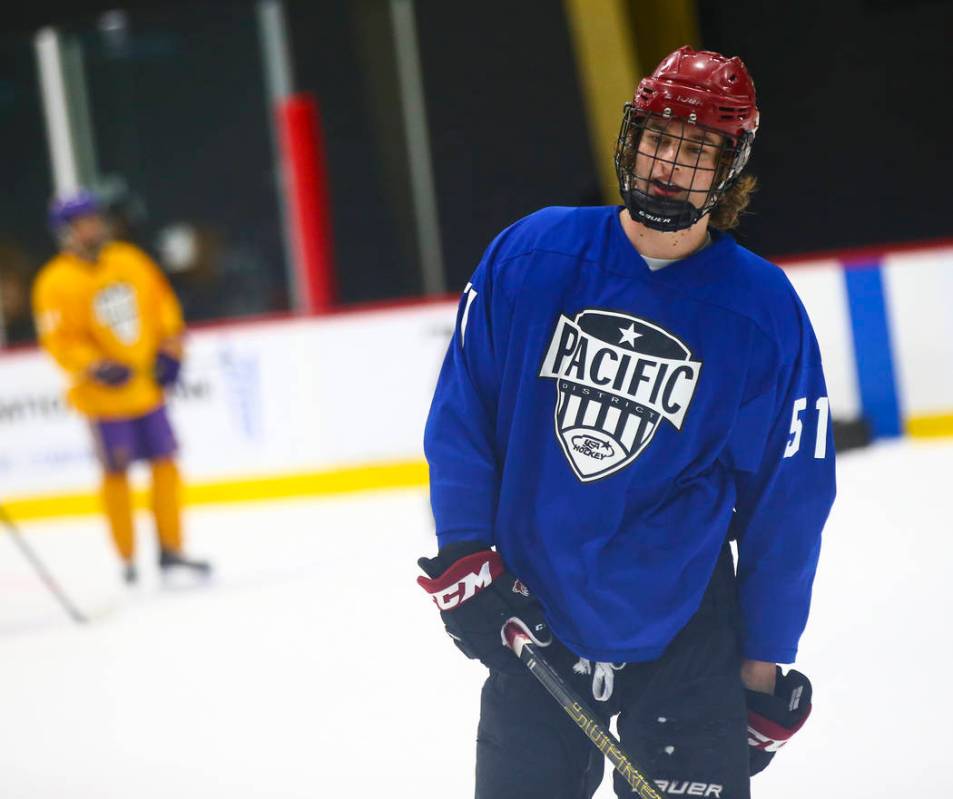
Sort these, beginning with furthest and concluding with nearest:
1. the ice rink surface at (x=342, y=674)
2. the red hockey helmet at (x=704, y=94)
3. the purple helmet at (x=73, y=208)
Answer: the purple helmet at (x=73, y=208), the ice rink surface at (x=342, y=674), the red hockey helmet at (x=704, y=94)

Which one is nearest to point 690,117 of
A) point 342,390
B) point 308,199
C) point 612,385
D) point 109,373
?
point 612,385

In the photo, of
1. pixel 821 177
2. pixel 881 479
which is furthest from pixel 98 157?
pixel 881 479

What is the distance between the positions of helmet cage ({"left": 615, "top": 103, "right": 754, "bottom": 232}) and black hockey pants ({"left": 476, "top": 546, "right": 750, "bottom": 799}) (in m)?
0.42

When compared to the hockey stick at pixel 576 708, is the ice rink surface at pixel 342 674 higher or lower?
lower

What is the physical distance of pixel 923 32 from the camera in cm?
746

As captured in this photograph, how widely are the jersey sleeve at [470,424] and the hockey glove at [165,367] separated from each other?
3.29 meters

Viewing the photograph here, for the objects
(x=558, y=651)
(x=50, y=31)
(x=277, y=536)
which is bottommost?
(x=277, y=536)

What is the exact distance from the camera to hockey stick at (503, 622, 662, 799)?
140 cm

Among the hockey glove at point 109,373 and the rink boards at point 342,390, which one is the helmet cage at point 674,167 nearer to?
the hockey glove at point 109,373

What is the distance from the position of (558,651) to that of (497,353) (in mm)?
336

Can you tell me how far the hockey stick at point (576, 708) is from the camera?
1398mm

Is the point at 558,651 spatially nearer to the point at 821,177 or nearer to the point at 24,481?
the point at 24,481

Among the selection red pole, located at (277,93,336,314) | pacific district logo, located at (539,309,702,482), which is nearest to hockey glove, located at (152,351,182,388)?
red pole, located at (277,93,336,314)

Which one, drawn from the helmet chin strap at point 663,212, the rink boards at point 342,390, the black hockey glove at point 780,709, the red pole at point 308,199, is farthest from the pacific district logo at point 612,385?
the red pole at point 308,199
